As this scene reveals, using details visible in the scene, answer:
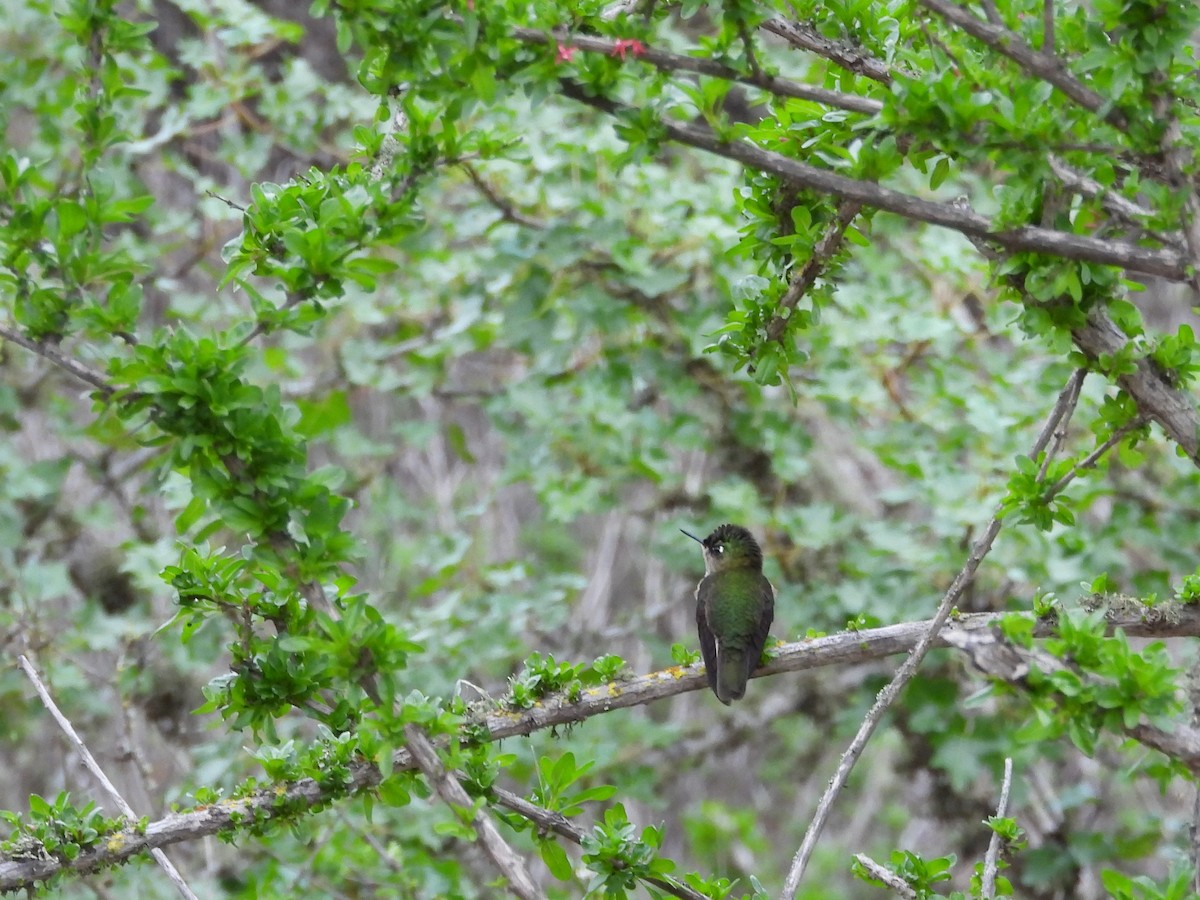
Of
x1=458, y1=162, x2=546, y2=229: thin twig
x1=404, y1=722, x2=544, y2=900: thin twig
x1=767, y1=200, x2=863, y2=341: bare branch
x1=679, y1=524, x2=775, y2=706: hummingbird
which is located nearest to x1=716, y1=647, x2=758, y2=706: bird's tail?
x1=679, y1=524, x2=775, y2=706: hummingbird

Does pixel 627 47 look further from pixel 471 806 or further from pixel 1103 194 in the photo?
pixel 471 806

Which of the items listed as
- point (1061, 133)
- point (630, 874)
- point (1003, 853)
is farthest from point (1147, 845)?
point (1061, 133)

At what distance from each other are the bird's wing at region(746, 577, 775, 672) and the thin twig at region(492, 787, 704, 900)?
0.79 meters

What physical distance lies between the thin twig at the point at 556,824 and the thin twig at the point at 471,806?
0.27 m

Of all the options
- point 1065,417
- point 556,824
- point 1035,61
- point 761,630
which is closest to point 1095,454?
point 1065,417

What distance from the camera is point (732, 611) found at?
3.43 metres

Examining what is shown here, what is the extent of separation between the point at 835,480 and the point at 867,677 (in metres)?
1.34

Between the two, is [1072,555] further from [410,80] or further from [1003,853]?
[410,80]

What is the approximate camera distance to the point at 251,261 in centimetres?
210

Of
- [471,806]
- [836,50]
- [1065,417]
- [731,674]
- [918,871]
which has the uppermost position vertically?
[836,50]

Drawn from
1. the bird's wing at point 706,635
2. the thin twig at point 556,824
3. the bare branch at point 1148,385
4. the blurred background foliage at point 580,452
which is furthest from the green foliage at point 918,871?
the blurred background foliage at point 580,452

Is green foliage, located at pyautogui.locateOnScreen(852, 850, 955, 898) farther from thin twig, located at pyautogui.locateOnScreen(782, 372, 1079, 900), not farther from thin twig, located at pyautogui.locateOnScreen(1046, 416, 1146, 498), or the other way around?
thin twig, located at pyautogui.locateOnScreen(1046, 416, 1146, 498)

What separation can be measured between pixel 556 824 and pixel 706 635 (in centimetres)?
124

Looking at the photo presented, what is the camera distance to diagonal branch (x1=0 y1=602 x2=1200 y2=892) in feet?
7.20
